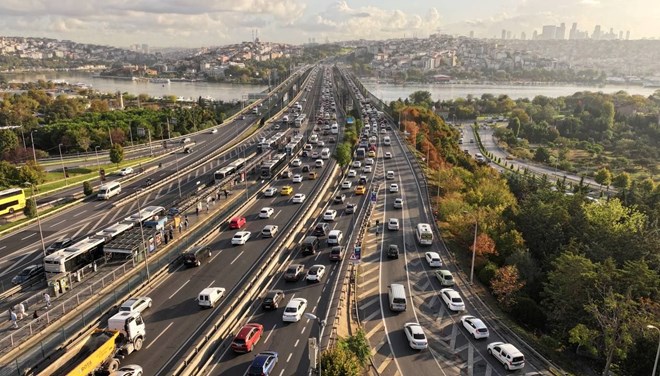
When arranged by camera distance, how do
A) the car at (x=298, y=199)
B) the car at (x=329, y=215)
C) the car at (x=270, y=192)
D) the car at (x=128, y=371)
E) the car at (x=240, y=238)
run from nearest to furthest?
the car at (x=128, y=371) → the car at (x=240, y=238) → the car at (x=329, y=215) → the car at (x=298, y=199) → the car at (x=270, y=192)

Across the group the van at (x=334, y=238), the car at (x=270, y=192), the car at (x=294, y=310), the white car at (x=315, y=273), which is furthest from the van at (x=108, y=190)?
the car at (x=294, y=310)

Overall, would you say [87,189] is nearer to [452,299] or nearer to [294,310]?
[294,310]

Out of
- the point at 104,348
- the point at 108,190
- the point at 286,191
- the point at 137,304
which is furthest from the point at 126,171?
the point at 104,348

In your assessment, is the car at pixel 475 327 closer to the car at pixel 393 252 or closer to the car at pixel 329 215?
the car at pixel 393 252

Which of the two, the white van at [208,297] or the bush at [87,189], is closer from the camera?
the white van at [208,297]

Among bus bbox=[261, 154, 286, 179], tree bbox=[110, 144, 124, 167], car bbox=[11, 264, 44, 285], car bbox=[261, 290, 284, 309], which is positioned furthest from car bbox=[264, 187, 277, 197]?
car bbox=[11, 264, 44, 285]

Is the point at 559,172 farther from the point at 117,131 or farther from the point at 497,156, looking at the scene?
the point at 117,131
